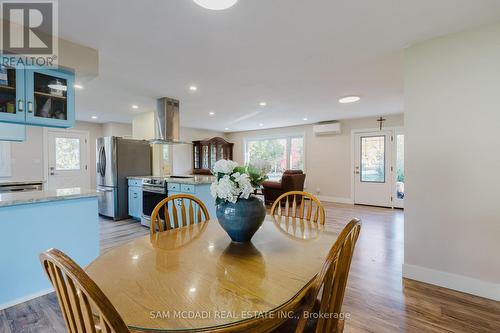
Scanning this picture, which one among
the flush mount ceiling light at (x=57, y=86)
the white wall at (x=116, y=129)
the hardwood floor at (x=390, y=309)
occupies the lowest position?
the hardwood floor at (x=390, y=309)

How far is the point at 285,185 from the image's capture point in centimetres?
551

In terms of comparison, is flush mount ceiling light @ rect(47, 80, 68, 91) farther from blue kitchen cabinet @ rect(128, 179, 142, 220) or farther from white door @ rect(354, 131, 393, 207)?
white door @ rect(354, 131, 393, 207)

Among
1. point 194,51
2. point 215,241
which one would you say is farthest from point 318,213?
point 194,51

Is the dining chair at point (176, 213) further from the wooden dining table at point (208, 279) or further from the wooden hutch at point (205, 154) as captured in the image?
the wooden hutch at point (205, 154)

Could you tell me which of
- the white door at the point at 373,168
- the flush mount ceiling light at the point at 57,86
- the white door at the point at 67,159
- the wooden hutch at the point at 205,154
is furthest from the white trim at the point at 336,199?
the white door at the point at 67,159

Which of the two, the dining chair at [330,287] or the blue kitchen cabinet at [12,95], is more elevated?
the blue kitchen cabinet at [12,95]

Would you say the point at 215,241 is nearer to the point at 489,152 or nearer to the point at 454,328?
the point at 454,328

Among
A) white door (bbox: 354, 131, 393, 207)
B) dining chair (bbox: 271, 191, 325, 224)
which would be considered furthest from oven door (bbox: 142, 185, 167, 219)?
white door (bbox: 354, 131, 393, 207)

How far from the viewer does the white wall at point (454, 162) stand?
75.1 inches

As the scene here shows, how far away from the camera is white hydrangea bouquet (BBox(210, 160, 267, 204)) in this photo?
1.16m

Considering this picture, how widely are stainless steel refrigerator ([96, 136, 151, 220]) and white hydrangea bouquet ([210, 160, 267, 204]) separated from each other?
13.4ft

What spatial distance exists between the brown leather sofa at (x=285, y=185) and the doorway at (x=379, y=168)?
1.66 meters

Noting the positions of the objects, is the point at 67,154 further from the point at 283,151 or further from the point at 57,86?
the point at 283,151

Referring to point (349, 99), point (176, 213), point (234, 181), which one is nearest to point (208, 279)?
point (234, 181)
